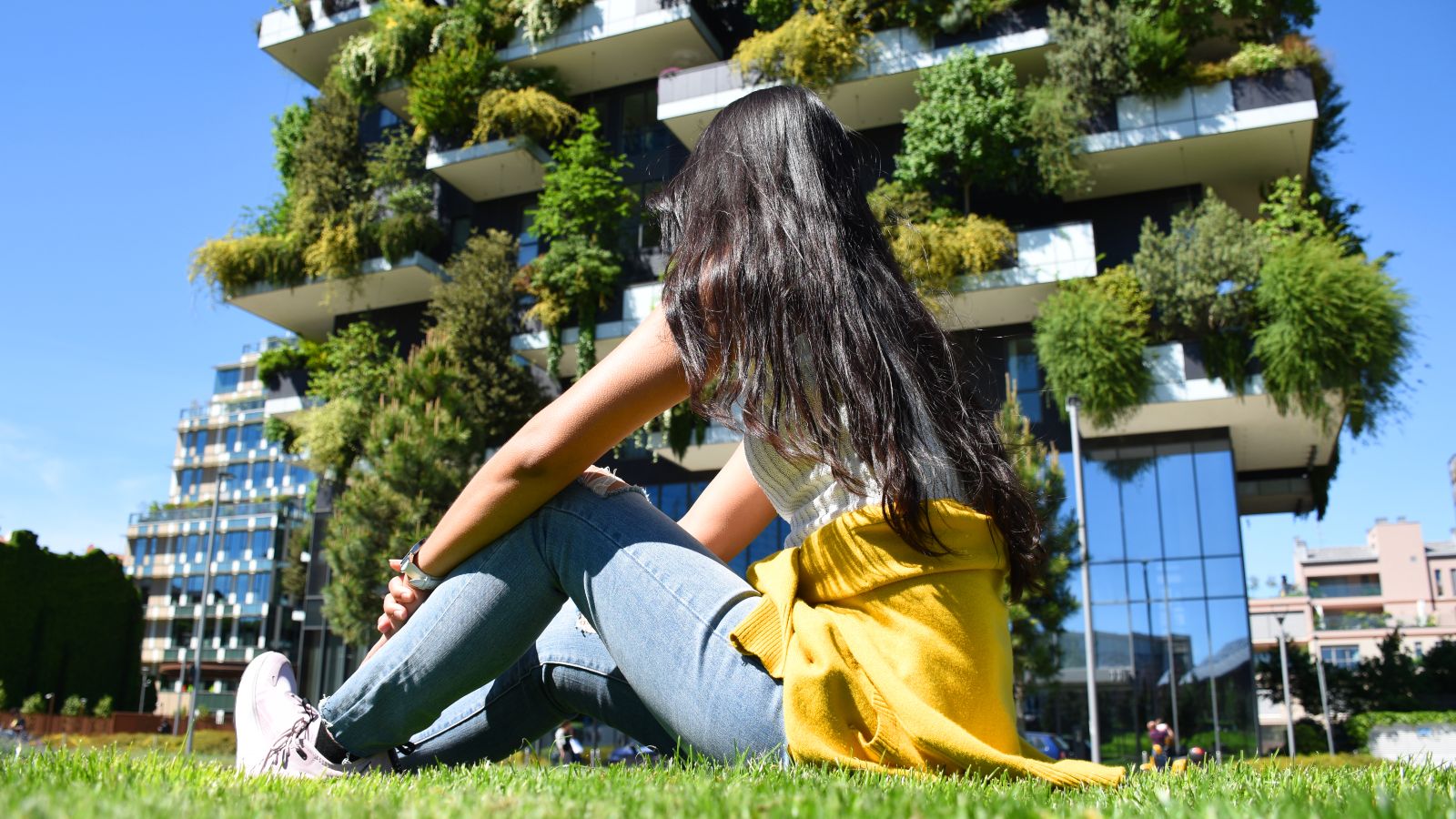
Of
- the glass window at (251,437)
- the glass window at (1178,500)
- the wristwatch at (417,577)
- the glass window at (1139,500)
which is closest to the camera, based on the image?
the wristwatch at (417,577)

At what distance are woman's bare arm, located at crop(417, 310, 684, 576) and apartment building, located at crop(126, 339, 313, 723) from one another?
56307 mm

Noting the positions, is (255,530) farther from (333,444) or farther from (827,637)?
(827,637)

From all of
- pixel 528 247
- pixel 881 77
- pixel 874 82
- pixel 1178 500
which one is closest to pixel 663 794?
pixel 881 77

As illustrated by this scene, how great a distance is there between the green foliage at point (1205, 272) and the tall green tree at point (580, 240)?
1039 centimetres

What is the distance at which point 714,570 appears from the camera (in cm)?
203

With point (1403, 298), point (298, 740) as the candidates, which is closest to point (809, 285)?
point (298, 740)

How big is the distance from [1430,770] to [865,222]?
1.59m

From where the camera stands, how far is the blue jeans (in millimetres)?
1937

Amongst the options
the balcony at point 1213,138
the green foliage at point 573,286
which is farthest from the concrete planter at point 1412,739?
the green foliage at point 573,286

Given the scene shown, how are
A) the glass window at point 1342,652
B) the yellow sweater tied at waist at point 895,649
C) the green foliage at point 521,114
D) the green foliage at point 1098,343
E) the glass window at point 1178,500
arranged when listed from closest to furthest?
the yellow sweater tied at waist at point 895,649
the green foliage at point 1098,343
the glass window at point 1178,500
the green foliage at point 521,114
the glass window at point 1342,652

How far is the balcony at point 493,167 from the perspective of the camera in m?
23.5

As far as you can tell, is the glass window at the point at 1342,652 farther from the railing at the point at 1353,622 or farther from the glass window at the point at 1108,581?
the glass window at the point at 1108,581

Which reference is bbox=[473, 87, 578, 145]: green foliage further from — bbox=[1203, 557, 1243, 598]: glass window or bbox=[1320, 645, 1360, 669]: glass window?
bbox=[1320, 645, 1360, 669]: glass window

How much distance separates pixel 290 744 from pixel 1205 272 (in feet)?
60.7
